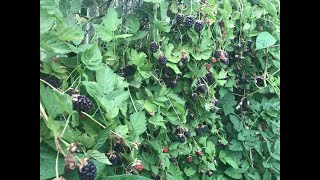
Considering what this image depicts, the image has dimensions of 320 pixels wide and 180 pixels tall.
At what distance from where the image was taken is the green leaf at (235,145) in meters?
2.00

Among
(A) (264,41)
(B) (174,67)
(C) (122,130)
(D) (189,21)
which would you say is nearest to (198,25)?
(D) (189,21)

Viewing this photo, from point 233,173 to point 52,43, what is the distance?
4.70 ft

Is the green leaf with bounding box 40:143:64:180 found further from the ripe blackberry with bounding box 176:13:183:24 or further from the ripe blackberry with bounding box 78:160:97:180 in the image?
the ripe blackberry with bounding box 176:13:183:24

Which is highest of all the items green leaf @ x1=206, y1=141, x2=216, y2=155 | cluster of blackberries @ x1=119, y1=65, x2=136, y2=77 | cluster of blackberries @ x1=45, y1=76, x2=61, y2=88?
cluster of blackberries @ x1=45, y1=76, x2=61, y2=88

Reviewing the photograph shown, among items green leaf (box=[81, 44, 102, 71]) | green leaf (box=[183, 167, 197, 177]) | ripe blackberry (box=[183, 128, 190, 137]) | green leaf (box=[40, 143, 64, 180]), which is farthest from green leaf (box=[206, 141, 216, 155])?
green leaf (box=[40, 143, 64, 180])

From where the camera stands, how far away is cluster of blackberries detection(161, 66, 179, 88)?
154 centimetres

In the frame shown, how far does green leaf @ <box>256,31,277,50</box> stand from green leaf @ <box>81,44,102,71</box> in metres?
1.12

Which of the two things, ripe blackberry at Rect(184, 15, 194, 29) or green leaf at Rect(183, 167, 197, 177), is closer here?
ripe blackberry at Rect(184, 15, 194, 29)

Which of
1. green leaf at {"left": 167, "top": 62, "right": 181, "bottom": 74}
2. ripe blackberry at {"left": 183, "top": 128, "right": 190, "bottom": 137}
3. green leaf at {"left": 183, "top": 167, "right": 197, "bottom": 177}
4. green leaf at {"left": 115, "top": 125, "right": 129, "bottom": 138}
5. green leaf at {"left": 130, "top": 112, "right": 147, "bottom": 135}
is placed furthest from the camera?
green leaf at {"left": 183, "top": 167, "right": 197, "bottom": 177}

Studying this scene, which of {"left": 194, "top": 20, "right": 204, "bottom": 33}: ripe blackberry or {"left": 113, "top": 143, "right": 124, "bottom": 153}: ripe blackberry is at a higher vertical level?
{"left": 194, "top": 20, "right": 204, "bottom": 33}: ripe blackberry

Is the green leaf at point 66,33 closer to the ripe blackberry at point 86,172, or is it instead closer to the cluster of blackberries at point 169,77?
the ripe blackberry at point 86,172

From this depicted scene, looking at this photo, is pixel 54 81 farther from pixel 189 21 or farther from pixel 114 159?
pixel 189 21
